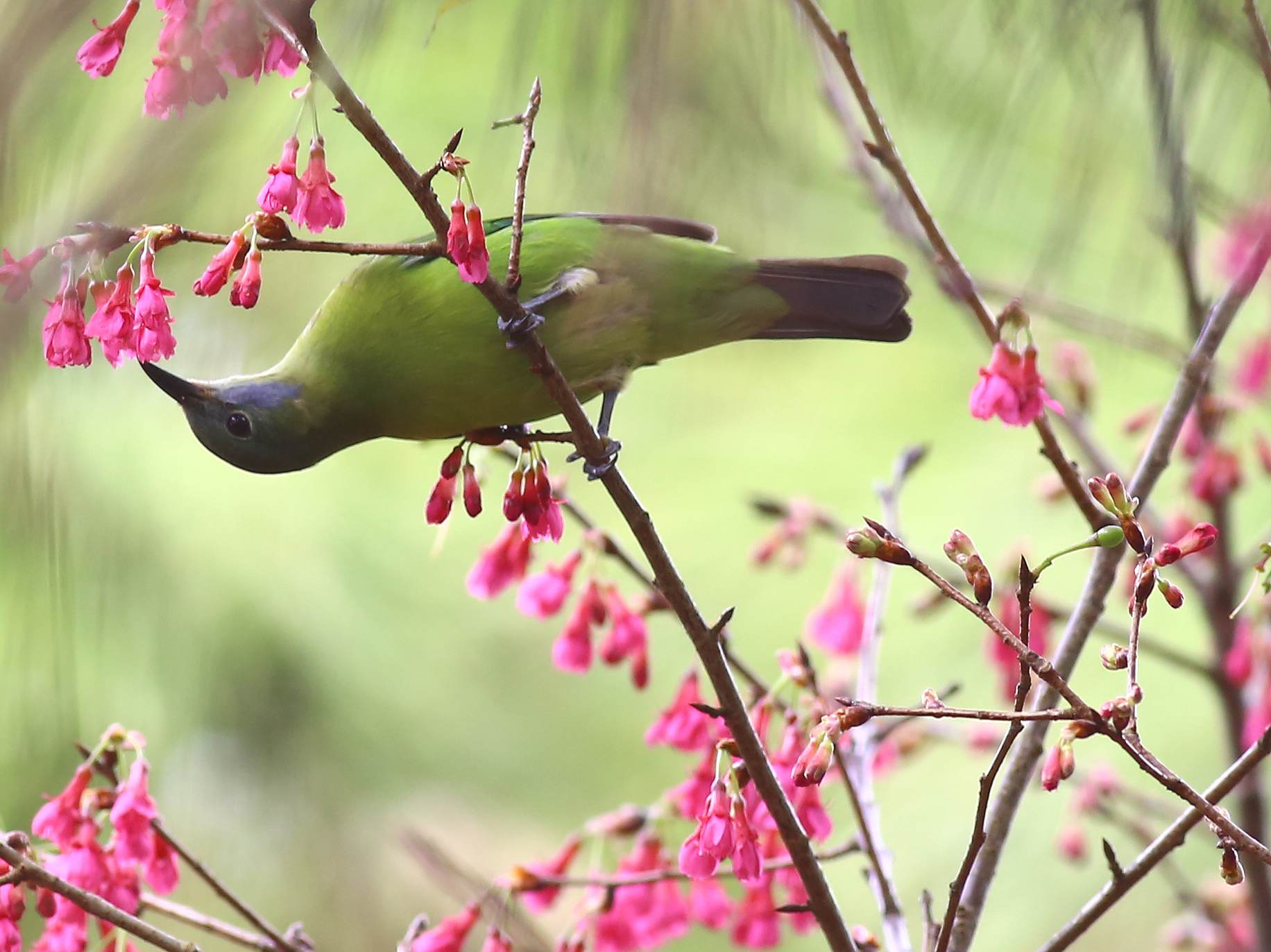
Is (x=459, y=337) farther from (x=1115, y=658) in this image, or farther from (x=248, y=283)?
(x=1115, y=658)

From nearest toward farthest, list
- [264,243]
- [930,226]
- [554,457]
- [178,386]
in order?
[264,243] < [930,226] < [178,386] < [554,457]

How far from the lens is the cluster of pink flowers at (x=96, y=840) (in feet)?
4.38

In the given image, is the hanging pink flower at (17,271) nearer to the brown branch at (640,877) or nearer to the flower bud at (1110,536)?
the flower bud at (1110,536)

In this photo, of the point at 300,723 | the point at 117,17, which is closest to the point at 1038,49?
the point at 117,17

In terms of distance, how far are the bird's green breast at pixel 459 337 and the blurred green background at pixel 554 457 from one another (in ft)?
0.20

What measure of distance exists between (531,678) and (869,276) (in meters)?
1.94

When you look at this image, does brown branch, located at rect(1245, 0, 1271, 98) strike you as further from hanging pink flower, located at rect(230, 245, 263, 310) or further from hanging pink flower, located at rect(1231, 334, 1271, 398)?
hanging pink flower, located at rect(1231, 334, 1271, 398)

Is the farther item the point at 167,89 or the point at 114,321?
the point at 114,321

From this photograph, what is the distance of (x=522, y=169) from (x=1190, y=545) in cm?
62

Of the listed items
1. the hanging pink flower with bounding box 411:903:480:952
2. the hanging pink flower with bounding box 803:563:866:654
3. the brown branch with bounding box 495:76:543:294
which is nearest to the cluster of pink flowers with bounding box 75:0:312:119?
the brown branch with bounding box 495:76:543:294

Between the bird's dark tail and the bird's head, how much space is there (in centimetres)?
59

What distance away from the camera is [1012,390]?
1402 millimetres

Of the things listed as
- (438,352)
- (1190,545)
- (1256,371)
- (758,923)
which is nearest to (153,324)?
(438,352)

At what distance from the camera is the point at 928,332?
3.90 metres
